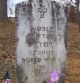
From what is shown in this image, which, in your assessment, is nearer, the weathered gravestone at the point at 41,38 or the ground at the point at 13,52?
the weathered gravestone at the point at 41,38

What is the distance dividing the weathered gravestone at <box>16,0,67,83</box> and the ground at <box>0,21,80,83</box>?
2.15 m

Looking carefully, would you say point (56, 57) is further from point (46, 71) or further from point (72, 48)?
point (72, 48)

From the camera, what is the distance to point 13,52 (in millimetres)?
15742

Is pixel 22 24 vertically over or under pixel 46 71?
over

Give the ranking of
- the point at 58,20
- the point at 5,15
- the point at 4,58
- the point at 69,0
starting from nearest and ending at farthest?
the point at 58,20 < the point at 4,58 < the point at 5,15 < the point at 69,0

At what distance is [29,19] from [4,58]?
578 cm

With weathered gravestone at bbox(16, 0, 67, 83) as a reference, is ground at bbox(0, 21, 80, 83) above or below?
below

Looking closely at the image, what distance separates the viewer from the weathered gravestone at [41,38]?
9.09 metres

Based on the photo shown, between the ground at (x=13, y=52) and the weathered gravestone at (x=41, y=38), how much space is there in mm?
2146

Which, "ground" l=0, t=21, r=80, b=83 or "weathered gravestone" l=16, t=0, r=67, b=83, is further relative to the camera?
"ground" l=0, t=21, r=80, b=83

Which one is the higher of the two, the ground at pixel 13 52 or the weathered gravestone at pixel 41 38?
the weathered gravestone at pixel 41 38

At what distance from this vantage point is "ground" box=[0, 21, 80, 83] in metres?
12.4

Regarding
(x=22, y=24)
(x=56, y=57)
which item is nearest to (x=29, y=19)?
(x=22, y=24)

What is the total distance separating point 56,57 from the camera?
360 inches
